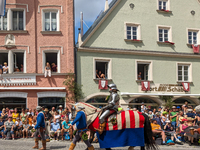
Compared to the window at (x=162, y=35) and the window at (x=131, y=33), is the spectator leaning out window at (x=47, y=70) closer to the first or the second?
the window at (x=131, y=33)

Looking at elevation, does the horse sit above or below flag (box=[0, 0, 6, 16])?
below

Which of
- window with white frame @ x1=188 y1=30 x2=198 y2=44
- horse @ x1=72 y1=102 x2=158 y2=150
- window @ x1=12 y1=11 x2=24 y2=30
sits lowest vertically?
horse @ x1=72 y1=102 x2=158 y2=150

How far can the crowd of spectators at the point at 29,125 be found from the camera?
1630 cm

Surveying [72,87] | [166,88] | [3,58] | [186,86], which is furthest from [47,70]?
[186,86]

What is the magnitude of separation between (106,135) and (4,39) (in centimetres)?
1425

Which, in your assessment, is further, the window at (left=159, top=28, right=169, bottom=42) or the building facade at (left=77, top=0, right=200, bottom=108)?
the window at (left=159, top=28, right=169, bottom=42)

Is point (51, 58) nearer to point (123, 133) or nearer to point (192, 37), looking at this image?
point (192, 37)

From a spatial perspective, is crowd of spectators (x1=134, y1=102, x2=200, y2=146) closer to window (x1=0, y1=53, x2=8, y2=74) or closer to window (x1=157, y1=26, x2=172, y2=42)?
window (x1=157, y1=26, x2=172, y2=42)

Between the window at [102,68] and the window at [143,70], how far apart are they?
2.43 m

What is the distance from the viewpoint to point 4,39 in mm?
21547

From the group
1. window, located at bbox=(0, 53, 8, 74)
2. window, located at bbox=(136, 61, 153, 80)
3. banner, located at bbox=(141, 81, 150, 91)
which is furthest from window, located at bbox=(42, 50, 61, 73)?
banner, located at bbox=(141, 81, 150, 91)

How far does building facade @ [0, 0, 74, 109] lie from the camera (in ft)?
69.5

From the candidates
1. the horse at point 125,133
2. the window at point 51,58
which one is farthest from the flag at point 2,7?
the horse at point 125,133

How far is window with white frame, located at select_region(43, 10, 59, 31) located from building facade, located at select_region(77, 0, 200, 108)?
212 cm
